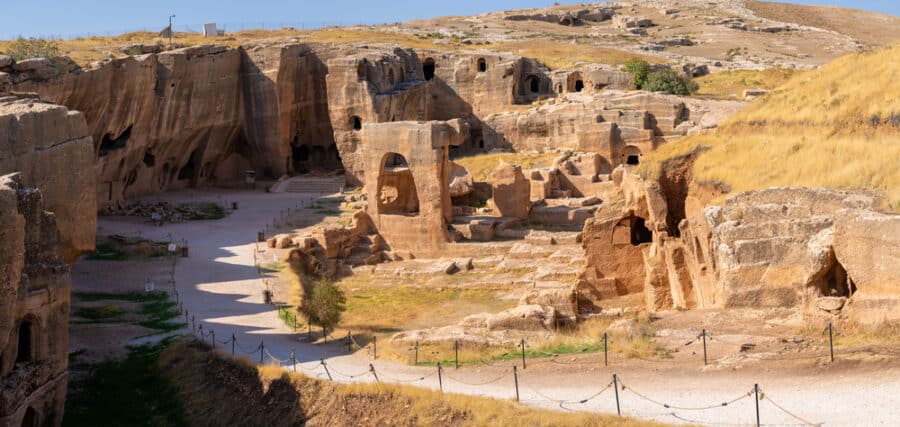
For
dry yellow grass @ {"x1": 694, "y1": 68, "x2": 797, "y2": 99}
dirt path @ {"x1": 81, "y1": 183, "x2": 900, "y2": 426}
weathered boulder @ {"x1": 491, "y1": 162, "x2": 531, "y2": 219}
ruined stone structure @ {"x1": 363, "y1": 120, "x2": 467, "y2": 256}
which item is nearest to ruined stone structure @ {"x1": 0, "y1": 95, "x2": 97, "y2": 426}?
dirt path @ {"x1": 81, "y1": 183, "x2": 900, "y2": 426}

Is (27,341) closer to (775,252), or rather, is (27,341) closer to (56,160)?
(56,160)

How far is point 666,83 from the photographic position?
5797 centimetres

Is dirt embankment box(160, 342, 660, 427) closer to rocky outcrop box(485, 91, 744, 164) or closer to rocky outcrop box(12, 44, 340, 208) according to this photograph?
rocky outcrop box(12, 44, 340, 208)

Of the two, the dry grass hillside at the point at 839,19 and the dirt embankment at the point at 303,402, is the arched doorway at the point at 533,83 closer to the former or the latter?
the dry grass hillside at the point at 839,19

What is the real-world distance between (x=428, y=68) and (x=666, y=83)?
14.7 m

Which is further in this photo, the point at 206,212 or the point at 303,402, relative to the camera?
the point at 206,212

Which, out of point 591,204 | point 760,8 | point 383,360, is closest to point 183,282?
point 383,360

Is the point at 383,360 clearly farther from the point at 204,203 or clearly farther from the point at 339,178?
the point at 339,178

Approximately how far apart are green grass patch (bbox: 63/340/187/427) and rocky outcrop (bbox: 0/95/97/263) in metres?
3.17

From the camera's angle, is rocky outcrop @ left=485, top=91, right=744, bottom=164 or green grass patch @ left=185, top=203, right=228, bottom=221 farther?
rocky outcrop @ left=485, top=91, right=744, bottom=164

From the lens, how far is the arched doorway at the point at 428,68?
209 feet

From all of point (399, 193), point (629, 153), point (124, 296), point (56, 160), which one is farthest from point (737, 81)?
point (56, 160)

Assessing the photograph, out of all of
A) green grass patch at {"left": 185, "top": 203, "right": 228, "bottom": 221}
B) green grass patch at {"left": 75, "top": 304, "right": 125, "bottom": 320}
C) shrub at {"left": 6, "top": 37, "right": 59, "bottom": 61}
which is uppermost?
shrub at {"left": 6, "top": 37, "right": 59, "bottom": 61}

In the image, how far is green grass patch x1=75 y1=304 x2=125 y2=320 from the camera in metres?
28.3
